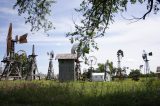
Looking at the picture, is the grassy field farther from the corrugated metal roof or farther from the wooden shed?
the corrugated metal roof

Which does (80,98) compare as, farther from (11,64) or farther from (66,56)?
(11,64)

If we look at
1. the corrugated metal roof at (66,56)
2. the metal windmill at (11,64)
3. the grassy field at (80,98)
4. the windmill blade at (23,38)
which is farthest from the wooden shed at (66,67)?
the grassy field at (80,98)

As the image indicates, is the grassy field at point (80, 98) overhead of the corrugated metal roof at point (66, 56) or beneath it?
beneath

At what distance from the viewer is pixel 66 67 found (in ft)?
165

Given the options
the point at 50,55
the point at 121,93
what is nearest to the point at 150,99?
the point at 121,93

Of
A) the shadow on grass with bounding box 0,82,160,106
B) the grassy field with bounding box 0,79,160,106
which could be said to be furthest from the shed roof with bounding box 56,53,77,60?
the shadow on grass with bounding box 0,82,160,106

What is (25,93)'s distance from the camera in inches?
595

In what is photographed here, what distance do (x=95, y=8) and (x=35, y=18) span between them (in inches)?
→ 167

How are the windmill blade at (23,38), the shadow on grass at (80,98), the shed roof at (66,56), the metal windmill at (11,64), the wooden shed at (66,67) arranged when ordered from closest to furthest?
the shadow on grass at (80,98) < the wooden shed at (66,67) < the shed roof at (66,56) < the metal windmill at (11,64) < the windmill blade at (23,38)

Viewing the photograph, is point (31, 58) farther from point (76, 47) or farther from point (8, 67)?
point (76, 47)

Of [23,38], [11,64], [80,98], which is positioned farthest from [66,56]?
[80,98]

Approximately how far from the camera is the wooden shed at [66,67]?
48.8 meters

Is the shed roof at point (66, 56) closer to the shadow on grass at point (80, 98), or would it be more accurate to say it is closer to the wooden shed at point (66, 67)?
the wooden shed at point (66, 67)

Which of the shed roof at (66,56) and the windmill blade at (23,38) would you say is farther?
the windmill blade at (23,38)
